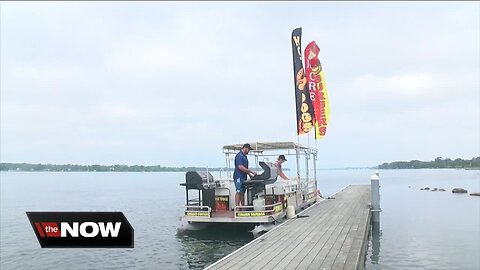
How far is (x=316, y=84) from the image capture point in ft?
78.7

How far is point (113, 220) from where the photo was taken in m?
4.68

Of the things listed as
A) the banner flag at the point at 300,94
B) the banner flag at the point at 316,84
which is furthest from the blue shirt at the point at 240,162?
the banner flag at the point at 316,84

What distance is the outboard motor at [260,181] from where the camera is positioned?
51.2 feet

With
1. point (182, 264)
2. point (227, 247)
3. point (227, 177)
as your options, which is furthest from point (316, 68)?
point (182, 264)

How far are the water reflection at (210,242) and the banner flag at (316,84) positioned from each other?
9425 millimetres

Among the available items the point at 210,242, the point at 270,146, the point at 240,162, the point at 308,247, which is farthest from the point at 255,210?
Result: the point at 308,247

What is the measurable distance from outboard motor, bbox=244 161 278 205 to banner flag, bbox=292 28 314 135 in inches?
243

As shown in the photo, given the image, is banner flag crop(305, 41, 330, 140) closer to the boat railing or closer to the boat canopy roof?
the boat canopy roof

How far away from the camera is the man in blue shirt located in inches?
592

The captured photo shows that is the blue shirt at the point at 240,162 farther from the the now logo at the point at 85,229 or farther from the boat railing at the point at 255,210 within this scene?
the the now logo at the point at 85,229

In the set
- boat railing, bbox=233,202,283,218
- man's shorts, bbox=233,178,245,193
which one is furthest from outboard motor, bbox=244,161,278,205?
boat railing, bbox=233,202,283,218

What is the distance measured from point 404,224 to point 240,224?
11073 mm

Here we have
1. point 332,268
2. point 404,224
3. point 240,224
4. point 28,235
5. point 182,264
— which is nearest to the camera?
point 332,268

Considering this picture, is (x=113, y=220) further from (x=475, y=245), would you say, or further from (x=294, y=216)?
(x=475, y=245)
